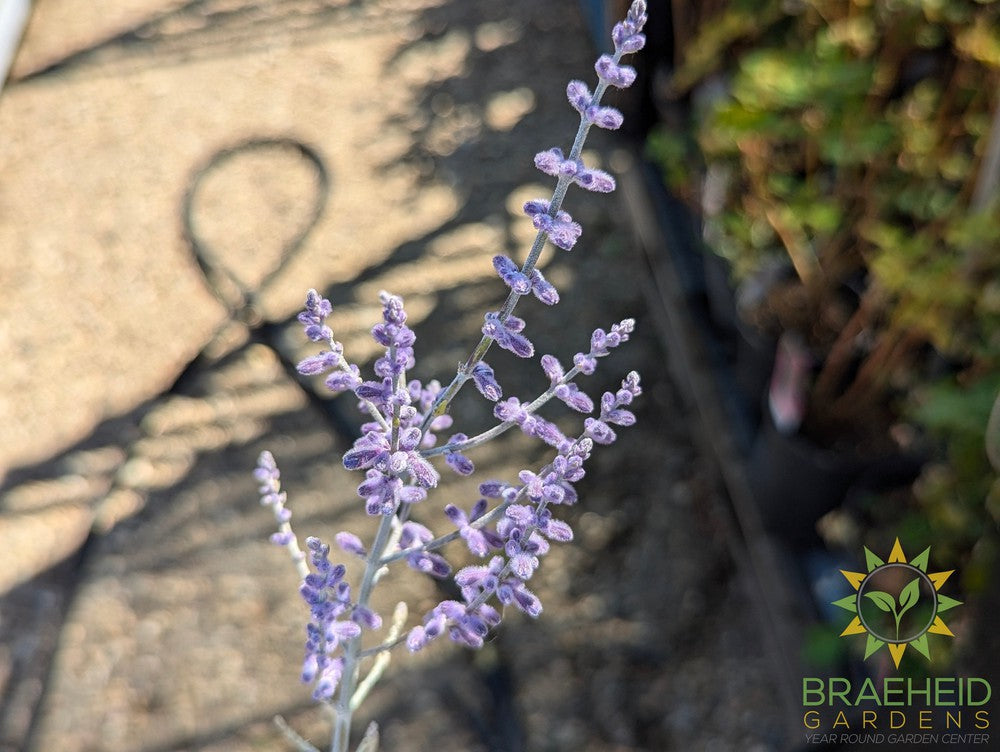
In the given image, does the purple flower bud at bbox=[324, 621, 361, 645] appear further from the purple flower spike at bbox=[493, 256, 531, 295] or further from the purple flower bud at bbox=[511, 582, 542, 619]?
the purple flower spike at bbox=[493, 256, 531, 295]

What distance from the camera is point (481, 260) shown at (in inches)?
132

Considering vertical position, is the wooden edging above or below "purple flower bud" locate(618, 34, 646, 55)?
below

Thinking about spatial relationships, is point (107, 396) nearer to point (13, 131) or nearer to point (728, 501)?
point (13, 131)

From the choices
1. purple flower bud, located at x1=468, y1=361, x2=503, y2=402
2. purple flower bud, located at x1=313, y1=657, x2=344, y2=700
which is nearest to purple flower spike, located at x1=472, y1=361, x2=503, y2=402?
purple flower bud, located at x1=468, y1=361, x2=503, y2=402

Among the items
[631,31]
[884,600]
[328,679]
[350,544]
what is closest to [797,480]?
[884,600]

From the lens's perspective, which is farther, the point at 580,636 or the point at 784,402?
the point at 580,636

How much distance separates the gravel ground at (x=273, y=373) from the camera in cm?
242

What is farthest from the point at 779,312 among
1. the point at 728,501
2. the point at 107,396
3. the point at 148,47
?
the point at 148,47

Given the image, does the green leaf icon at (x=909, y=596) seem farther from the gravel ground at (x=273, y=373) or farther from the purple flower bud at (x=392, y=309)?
the purple flower bud at (x=392, y=309)

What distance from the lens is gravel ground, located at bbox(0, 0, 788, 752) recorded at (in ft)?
7.93

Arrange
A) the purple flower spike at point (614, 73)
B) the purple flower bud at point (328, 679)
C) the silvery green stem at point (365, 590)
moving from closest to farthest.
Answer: the purple flower spike at point (614, 73) < the silvery green stem at point (365, 590) < the purple flower bud at point (328, 679)

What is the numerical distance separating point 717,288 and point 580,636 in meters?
1.05

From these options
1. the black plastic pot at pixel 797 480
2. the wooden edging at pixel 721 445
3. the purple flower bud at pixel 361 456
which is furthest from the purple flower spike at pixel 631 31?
the wooden edging at pixel 721 445

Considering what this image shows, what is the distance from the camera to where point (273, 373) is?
9.93 ft
